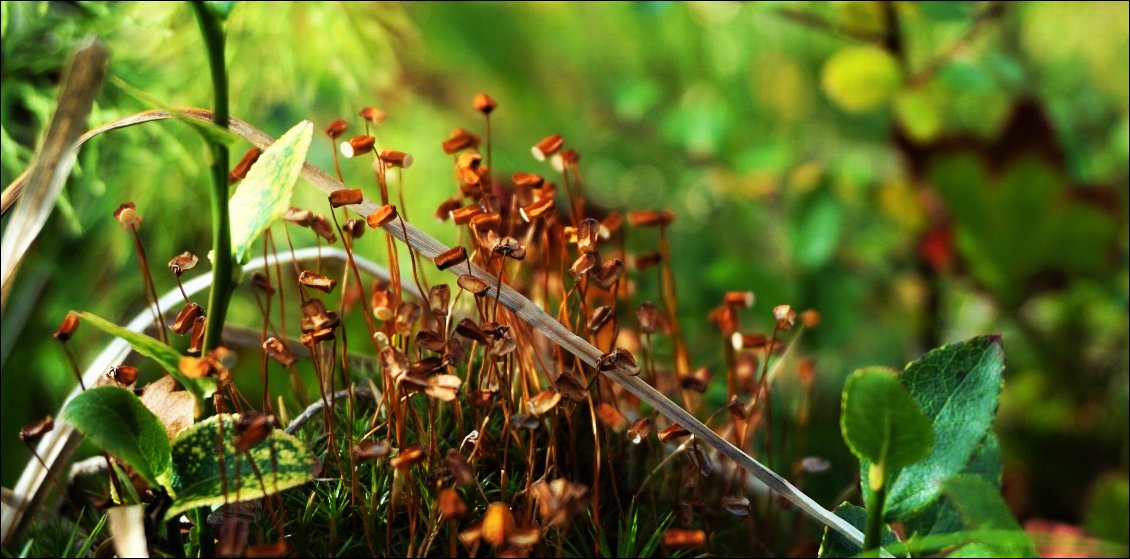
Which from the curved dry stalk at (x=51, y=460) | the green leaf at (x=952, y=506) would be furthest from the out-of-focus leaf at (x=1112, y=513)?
the curved dry stalk at (x=51, y=460)

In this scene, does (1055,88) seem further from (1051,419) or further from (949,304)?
(1051,419)

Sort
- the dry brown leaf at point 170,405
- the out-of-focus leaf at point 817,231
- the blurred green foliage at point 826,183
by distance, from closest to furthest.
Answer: the dry brown leaf at point 170,405
the blurred green foliage at point 826,183
the out-of-focus leaf at point 817,231

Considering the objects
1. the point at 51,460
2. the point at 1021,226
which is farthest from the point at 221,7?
the point at 1021,226

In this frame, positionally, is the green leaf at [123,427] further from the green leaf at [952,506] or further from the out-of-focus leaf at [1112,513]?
the out-of-focus leaf at [1112,513]

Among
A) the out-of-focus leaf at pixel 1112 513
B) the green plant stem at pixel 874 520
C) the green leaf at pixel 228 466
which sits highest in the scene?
the green leaf at pixel 228 466

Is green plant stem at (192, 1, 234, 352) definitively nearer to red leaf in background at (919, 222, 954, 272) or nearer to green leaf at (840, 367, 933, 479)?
green leaf at (840, 367, 933, 479)

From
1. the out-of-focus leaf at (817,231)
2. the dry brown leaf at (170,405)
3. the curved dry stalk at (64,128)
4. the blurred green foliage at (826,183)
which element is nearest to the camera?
the curved dry stalk at (64,128)

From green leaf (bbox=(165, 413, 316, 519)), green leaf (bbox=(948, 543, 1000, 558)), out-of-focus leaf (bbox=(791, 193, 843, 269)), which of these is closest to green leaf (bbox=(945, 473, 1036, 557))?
green leaf (bbox=(948, 543, 1000, 558))

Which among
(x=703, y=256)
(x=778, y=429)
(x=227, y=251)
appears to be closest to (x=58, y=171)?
(x=227, y=251)
